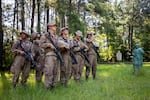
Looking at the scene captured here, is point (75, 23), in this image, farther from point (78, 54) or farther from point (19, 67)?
point (19, 67)

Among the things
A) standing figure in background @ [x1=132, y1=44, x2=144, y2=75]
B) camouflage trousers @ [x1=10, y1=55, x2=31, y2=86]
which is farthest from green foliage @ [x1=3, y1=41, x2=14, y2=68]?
camouflage trousers @ [x1=10, y1=55, x2=31, y2=86]

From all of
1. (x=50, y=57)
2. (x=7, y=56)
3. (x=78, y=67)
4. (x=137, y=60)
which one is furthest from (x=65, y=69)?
(x=7, y=56)

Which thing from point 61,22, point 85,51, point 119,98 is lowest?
point 119,98

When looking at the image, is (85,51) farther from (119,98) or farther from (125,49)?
(125,49)

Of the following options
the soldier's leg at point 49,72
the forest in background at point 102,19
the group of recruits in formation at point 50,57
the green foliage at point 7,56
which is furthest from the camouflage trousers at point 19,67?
the forest in background at point 102,19

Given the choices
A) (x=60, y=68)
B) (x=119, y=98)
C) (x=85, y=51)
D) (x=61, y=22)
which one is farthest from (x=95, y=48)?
(x=61, y=22)

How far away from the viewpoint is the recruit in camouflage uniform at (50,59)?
11.8 metres

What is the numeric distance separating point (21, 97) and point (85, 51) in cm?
682

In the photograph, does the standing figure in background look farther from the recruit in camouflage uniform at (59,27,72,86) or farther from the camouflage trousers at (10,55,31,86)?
the camouflage trousers at (10,55,31,86)

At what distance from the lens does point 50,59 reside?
11.9 metres

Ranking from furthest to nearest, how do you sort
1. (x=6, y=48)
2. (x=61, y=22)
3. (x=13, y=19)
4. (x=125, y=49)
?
(x=125, y=49) < (x=13, y=19) < (x=61, y=22) < (x=6, y=48)

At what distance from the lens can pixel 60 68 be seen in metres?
13.0

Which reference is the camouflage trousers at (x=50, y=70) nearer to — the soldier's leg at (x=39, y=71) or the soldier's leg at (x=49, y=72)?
the soldier's leg at (x=49, y=72)

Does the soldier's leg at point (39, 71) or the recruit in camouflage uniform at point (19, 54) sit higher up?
the recruit in camouflage uniform at point (19, 54)
